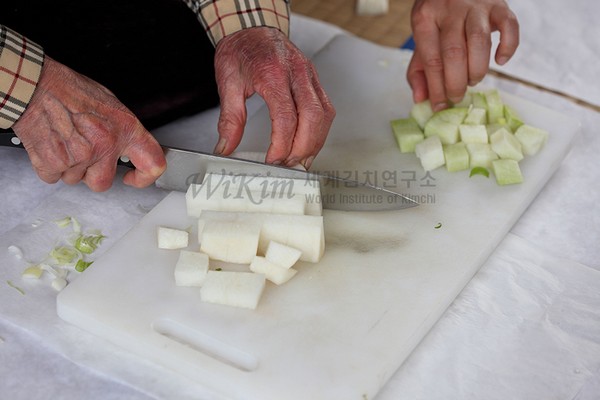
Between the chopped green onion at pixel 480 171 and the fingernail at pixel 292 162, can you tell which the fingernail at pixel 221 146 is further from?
the chopped green onion at pixel 480 171

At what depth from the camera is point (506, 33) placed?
86.9 inches

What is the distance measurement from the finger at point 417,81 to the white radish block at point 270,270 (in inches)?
33.3

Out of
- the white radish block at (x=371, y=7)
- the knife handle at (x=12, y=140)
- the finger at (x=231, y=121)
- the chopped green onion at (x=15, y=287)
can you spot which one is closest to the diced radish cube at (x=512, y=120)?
the finger at (x=231, y=121)

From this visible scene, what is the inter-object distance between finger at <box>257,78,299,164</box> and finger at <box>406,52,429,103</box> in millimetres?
554

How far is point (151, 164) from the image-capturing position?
1.89 m

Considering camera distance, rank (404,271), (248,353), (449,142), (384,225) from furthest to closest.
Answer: (449,142) → (384,225) → (404,271) → (248,353)

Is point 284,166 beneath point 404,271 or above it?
above

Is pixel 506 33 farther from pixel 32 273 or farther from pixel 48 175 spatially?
pixel 32 273

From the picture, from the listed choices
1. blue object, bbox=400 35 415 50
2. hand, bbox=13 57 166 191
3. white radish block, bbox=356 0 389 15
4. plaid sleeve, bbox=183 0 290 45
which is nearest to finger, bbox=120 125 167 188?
hand, bbox=13 57 166 191

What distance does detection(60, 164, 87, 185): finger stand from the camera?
1.88 metres

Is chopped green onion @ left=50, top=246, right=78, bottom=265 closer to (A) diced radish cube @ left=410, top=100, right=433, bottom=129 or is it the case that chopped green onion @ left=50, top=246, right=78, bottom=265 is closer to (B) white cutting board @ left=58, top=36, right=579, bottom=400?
(B) white cutting board @ left=58, top=36, right=579, bottom=400

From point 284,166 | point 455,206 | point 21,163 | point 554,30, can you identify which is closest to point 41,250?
point 21,163

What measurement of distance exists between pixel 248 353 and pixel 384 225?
1.75 ft

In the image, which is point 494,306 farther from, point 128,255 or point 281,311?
point 128,255
